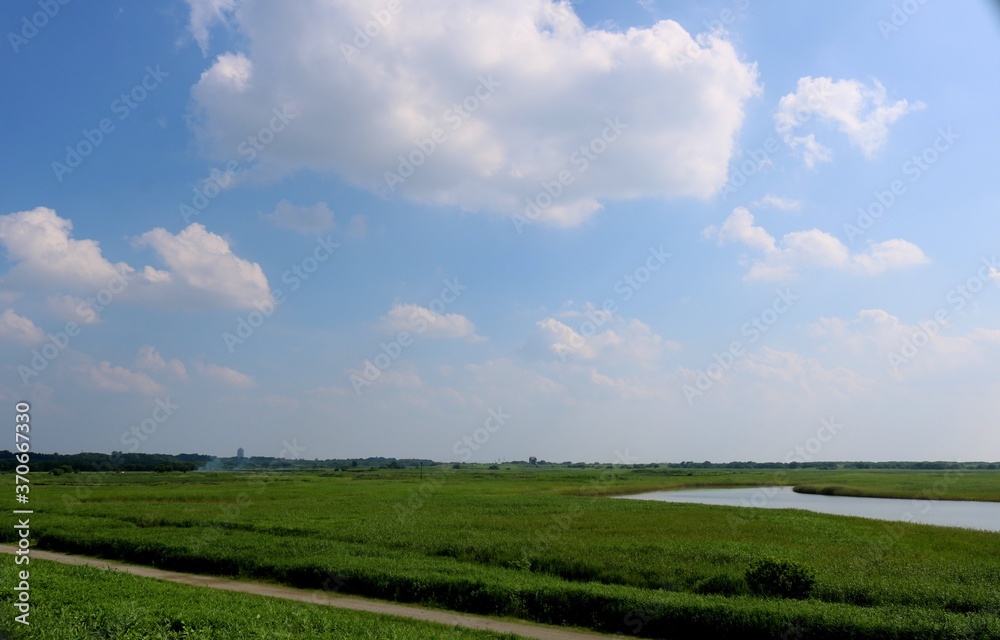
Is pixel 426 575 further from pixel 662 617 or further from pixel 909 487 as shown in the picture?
pixel 909 487

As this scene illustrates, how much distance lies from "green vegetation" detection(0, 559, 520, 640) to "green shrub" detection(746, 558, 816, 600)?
845 cm

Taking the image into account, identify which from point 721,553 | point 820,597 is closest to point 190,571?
point 721,553

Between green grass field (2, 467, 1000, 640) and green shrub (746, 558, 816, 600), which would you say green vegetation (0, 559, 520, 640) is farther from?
green shrub (746, 558, 816, 600)

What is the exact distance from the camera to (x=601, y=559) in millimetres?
22719

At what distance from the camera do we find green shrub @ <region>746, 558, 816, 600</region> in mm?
18359

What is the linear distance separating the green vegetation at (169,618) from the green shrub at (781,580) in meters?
8.45

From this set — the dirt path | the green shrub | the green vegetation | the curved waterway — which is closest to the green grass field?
the green shrub

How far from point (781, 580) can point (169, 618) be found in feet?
52.1

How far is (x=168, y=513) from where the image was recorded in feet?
127

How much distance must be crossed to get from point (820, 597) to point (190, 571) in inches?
863

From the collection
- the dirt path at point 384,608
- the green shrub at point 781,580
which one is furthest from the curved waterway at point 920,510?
the dirt path at point 384,608

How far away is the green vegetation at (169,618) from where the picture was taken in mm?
11133

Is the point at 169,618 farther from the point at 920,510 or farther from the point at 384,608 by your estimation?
the point at 920,510

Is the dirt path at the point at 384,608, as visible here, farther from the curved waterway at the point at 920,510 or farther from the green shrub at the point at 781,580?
the curved waterway at the point at 920,510
